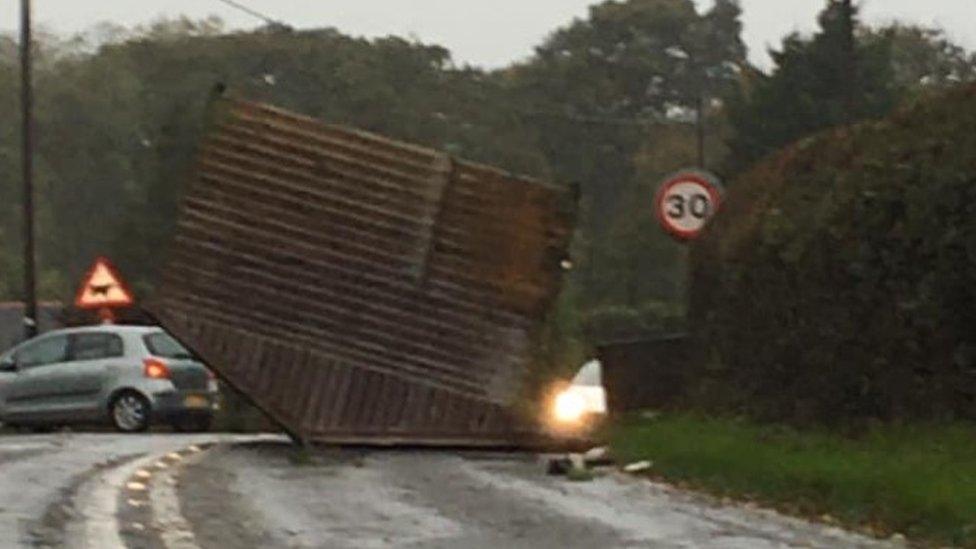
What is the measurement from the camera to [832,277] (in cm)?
2158

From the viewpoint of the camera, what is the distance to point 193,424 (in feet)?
117

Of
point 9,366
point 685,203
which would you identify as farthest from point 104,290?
point 685,203

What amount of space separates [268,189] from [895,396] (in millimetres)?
5912

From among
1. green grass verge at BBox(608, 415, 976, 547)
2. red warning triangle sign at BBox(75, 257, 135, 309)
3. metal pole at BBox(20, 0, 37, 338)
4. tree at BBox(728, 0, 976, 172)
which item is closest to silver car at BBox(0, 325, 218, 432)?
red warning triangle sign at BBox(75, 257, 135, 309)

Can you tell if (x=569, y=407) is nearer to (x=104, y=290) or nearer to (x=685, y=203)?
(x=685, y=203)

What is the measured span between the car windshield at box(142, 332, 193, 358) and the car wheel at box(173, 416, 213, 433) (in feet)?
2.79

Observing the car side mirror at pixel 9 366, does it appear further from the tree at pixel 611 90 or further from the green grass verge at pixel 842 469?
the tree at pixel 611 90

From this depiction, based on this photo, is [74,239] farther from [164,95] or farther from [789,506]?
[789,506]

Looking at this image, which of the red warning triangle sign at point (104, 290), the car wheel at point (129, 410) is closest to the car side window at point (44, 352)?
the car wheel at point (129, 410)

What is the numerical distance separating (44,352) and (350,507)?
20010mm

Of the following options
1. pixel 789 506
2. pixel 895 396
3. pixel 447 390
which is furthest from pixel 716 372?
pixel 789 506

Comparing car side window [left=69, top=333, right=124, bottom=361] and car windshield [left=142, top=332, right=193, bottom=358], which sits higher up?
car windshield [left=142, top=332, right=193, bottom=358]

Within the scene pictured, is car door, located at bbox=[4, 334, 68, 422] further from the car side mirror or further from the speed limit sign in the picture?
the speed limit sign

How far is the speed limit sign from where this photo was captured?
27516 mm
